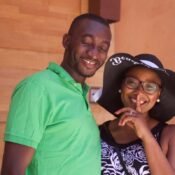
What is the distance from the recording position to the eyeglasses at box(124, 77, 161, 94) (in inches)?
90.8

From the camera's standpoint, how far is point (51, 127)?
6.37 ft

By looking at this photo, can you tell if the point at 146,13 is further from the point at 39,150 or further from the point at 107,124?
the point at 39,150

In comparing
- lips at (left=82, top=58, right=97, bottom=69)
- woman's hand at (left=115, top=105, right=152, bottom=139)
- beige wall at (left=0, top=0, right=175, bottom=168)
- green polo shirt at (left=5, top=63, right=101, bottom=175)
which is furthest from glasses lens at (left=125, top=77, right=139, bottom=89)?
beige wall at (left=0, top=0, right=175, bottom=168)

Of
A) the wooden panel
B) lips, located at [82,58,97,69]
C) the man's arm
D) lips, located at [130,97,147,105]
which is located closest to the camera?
the man's arm

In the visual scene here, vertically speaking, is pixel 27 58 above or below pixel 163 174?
above

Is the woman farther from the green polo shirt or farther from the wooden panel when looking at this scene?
the wooden panel

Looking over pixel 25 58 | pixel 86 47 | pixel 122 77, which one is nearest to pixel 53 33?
pixel 25 58

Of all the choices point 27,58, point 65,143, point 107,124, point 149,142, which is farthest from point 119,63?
point 27,58

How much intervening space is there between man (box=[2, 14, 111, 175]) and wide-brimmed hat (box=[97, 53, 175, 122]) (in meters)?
0.32

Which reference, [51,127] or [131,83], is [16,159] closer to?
[51,127]

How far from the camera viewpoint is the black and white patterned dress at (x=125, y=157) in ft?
7.32

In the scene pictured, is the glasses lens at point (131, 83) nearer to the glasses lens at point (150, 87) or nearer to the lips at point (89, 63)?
the glasses lens at point (150, 87)

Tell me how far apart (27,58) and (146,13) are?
1.12 metres

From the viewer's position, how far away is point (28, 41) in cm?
415
